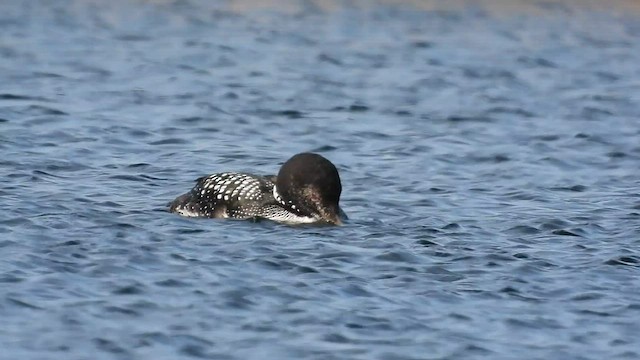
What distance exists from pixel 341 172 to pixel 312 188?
241 centimetres

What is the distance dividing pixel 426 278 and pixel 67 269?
224 centimetres

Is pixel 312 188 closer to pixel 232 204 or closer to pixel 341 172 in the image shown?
pixel 232 204

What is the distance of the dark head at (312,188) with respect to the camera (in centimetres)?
1229

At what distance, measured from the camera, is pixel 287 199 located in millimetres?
12367

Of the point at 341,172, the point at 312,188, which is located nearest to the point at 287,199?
the point at 312,188

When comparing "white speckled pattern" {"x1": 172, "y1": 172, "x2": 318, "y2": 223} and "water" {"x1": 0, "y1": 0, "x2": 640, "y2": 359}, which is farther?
"white speckled pattern" {"x1": 172, "y1": 172, "x2": 318, "y2": 223}

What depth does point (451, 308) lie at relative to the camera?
32.7 ft

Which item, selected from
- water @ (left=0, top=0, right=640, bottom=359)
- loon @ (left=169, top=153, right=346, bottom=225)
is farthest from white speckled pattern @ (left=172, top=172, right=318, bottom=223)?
water @ (left=0, top=0, right=640, bottom=359)

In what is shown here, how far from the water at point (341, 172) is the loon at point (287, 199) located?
208mm

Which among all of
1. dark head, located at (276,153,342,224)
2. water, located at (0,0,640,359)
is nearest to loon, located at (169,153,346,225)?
dark head, located at (276,153,342,224)

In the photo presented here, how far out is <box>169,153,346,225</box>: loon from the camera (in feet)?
40.3

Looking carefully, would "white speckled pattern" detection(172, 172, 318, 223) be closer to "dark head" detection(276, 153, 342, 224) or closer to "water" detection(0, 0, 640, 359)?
"dark head" detection(276, 153, 342, 224)

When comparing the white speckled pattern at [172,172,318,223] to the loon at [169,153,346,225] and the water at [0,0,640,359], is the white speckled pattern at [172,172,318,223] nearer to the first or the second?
the loon at [169,153,346,225]

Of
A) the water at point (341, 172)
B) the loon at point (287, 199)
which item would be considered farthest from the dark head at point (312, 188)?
the water at point (341, 172)
